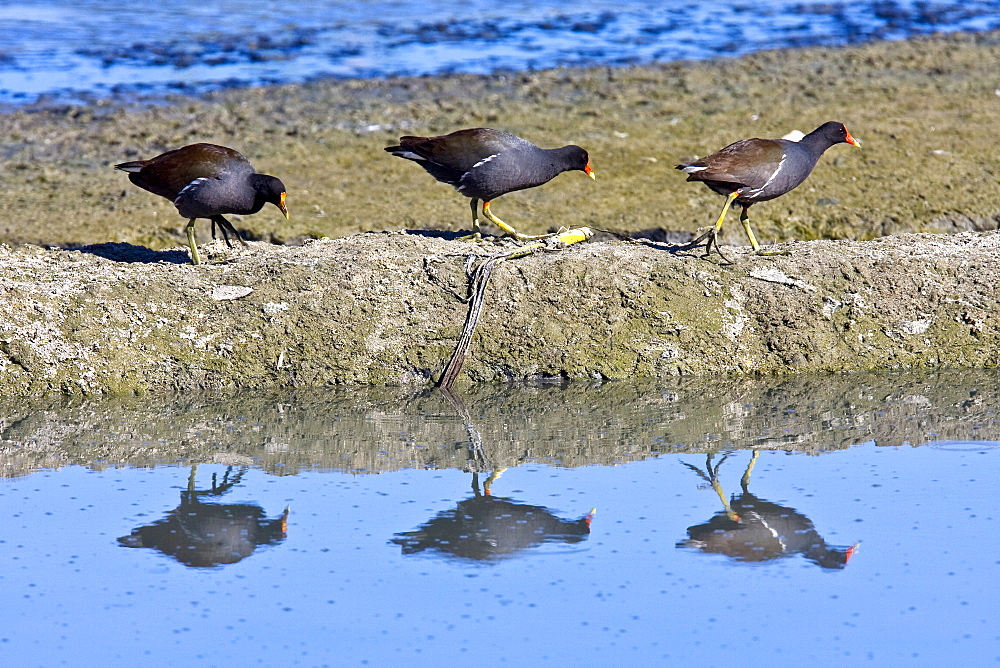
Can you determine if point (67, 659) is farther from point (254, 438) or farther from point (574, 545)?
point (254, 438)

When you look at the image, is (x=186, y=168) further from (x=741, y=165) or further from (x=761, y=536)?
(x=761, y=536)

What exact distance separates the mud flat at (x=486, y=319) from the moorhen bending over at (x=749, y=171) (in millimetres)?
328

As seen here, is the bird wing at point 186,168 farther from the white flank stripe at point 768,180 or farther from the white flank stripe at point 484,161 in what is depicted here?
the white flank stripe at point 768,180

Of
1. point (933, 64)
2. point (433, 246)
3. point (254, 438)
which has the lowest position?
point (254, 438)

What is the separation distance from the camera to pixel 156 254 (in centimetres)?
695

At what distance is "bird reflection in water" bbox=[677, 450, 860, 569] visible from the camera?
12.9 ft

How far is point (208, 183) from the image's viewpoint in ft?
21.2

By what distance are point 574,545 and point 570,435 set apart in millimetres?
1259

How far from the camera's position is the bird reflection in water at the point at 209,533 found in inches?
158

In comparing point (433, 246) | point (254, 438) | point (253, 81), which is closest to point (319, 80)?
point (253, 81)

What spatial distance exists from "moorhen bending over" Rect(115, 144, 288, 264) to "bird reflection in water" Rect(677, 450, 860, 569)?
3.28 m

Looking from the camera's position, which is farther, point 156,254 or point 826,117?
point 826,117

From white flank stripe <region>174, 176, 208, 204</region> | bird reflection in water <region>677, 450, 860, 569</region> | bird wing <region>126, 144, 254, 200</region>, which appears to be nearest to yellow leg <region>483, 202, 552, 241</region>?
bird wing <region>126, 144, 254, 200</region>

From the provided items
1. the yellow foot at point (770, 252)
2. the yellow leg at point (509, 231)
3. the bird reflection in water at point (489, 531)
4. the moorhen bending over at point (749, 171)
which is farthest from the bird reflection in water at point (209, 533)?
the yellow foot at point (770, 252)
